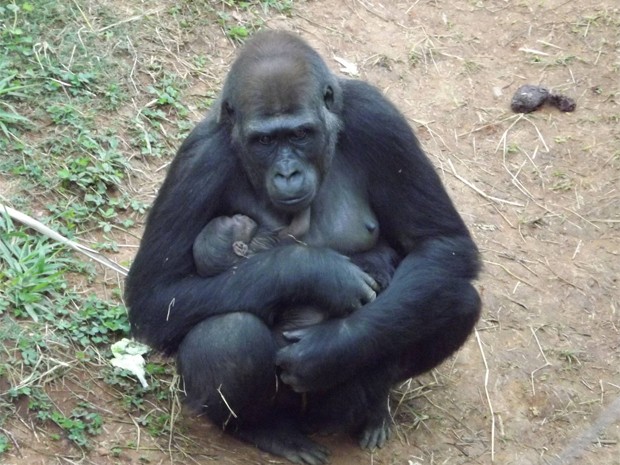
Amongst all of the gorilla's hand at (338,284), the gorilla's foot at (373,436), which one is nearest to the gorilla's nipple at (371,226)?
the gorilla's hand at (338,284)

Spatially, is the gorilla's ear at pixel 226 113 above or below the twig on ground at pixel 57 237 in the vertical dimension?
above

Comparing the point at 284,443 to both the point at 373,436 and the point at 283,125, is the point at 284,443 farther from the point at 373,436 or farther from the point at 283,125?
the point at 283,125

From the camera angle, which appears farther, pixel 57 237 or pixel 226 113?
pixel 57 237

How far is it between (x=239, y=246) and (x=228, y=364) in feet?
1.81

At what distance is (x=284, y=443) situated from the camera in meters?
4.92

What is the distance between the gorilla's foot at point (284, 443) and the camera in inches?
193

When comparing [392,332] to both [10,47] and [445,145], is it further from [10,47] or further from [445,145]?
[10,47]

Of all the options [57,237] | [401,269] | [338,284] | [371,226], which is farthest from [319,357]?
[57,237]

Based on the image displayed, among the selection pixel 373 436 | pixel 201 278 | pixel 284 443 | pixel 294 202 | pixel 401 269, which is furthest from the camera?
pixel 373 436

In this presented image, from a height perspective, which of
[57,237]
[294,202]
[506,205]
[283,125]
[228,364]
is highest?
[283,125]

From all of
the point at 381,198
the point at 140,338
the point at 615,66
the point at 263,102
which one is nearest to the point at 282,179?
the point at 263,102

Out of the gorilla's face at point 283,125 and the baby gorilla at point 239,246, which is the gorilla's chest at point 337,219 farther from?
the gorilla's face at point 283,125

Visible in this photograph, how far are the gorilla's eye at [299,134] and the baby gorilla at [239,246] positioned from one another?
1.51 feet

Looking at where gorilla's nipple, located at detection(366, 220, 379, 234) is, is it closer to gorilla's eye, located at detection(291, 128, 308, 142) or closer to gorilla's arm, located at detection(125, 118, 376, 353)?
gorilla's arm, located at detection(125, 118, 376, 353)
